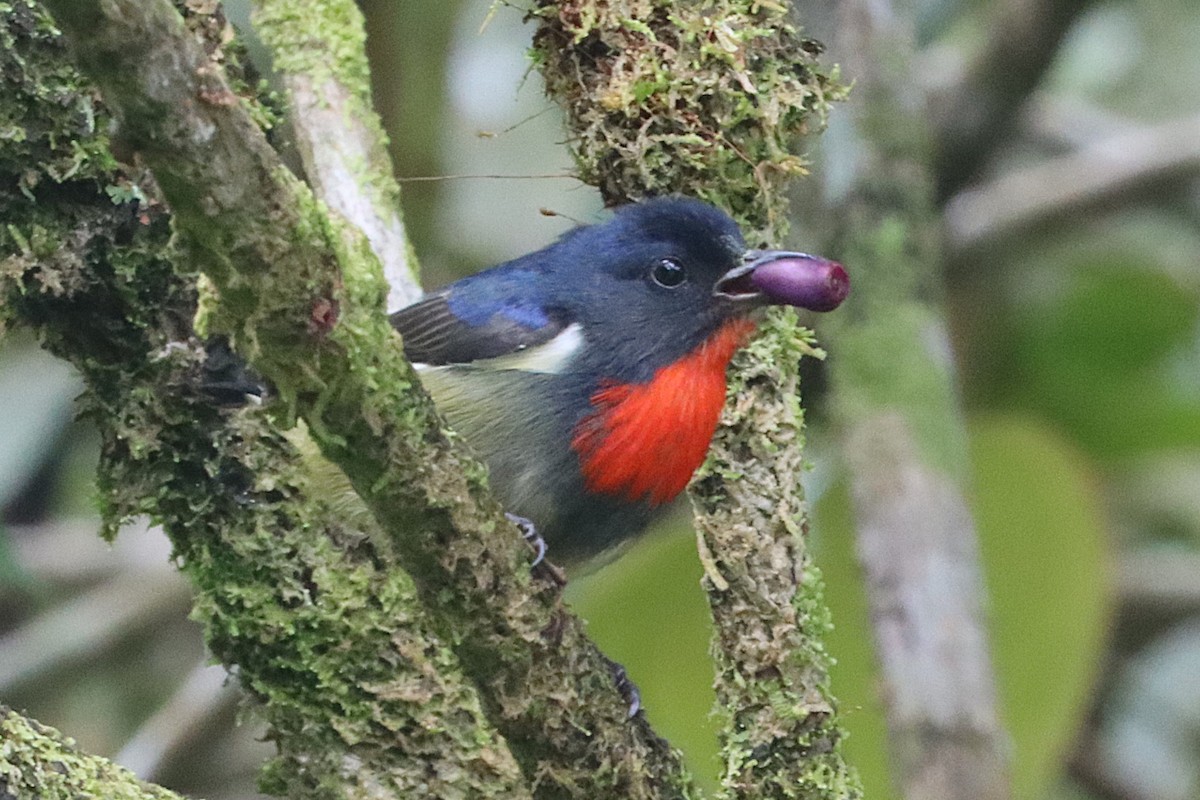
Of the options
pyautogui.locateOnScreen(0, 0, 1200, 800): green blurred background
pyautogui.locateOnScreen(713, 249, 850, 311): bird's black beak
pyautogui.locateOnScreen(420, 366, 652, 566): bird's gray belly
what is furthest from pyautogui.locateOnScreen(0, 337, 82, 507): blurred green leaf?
pyautogui.locateOnScreen(713, 249, 850, 311): bird's black beak

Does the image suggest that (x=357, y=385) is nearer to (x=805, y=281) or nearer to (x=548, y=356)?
(x=805, y=281)

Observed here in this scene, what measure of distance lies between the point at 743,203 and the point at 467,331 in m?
0.79

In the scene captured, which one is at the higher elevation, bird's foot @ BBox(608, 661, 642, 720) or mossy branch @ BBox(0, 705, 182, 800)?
bird's foot @ BBox(608, 661, 642, 720)

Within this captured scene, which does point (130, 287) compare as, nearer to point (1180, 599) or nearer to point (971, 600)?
point (971, 600)

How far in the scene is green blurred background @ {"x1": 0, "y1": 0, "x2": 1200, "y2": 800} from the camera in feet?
15.3

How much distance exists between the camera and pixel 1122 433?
5.82 meters

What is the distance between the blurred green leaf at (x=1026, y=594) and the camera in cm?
457

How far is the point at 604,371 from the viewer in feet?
11.1

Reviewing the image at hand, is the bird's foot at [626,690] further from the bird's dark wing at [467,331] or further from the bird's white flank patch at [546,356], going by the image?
the bird's dark wing at [467,331]

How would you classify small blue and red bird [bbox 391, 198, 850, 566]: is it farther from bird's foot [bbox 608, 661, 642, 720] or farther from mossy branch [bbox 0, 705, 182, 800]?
mossy branch [bbox 0, 705, 182, 800]

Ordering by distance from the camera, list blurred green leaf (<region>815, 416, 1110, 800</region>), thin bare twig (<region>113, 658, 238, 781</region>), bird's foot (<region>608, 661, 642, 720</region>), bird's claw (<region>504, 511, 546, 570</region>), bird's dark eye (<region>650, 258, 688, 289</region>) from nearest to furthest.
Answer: bird's claw (<region>504, 511, 546, 570</region>)
bird's foot (<region>608, 661, 642, 720</region>)
bird's dark eye (<region>650, 258, 688, 289</region>)
blurred green leaf (<region>815, 416, 1110, 800</region>)
thin bare twig (<region>113, 658, 238, 781</region>)

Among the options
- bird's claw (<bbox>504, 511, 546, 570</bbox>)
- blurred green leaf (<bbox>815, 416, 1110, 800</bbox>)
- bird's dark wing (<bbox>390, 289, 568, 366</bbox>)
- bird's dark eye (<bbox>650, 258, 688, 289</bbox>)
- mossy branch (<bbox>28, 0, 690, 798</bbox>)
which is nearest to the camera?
mossy branch (<bbox>28, 0, 690, 798</bbox>)

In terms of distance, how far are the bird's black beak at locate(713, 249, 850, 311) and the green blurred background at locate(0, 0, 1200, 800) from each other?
136 cm

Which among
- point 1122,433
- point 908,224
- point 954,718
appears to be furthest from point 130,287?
point 1122,433
